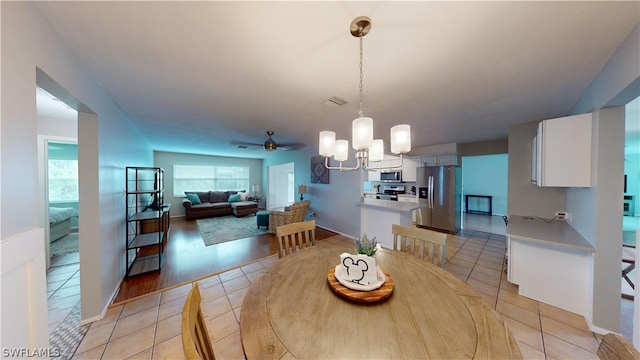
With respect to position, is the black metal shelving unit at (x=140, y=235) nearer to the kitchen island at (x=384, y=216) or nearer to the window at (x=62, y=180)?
the window at (x=62, y=180)

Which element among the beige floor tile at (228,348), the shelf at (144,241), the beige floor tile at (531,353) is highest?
the shelf at (144,241)

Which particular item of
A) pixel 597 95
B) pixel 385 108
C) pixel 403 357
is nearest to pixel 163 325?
pixel 403 357

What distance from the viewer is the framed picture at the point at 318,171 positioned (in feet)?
16.5

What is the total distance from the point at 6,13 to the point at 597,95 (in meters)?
3.96

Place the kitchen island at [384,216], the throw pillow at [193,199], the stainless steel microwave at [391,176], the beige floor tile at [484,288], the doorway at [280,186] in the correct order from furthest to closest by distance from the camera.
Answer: the doorway at [280,186], the throw pillow at [193,199], the stainless steel microwave at [391,176], the kitchen island at [384,216], the beige floor tile at [484,288]

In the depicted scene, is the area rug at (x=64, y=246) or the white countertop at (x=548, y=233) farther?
the area rug at (x=64, y=246)

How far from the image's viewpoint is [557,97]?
2113 millimetres

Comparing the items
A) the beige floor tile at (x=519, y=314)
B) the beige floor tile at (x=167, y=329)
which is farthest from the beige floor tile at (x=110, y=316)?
the beige floor tile at (x=519, y=314)

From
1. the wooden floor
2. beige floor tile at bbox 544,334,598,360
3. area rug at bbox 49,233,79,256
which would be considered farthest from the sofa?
beige floor tile at bbox 544,334,598,360

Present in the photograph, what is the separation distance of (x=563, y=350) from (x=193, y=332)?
2.65 metres

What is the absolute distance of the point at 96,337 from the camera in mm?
1655

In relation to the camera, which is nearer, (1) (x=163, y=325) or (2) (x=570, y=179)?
(1) (x=163, y=325)

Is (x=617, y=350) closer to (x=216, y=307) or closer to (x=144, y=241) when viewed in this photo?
(x=216, y=307)

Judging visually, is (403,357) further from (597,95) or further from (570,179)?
(597,95)
